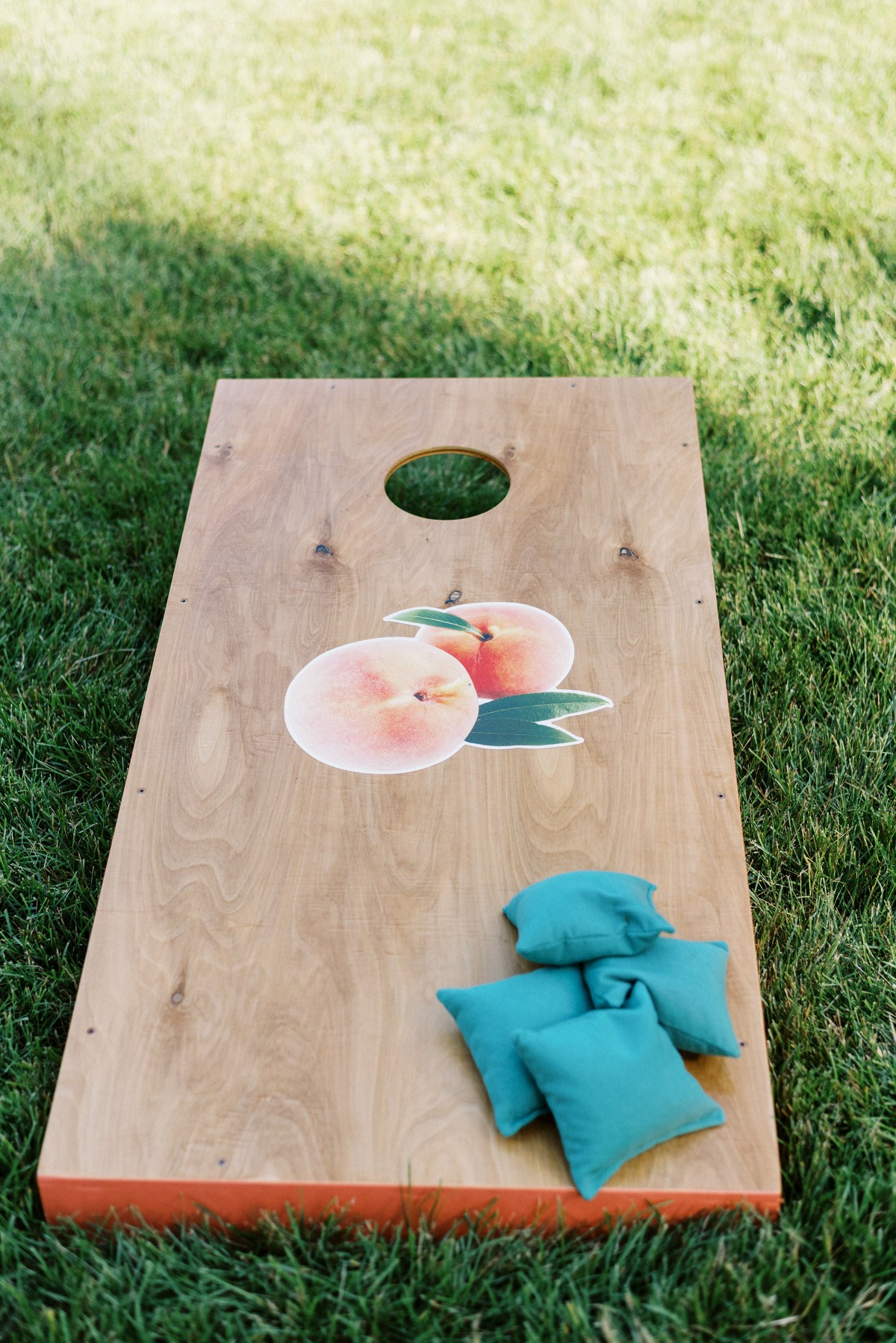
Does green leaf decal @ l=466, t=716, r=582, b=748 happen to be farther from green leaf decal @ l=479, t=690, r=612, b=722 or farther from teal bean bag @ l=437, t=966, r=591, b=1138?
teal bean bag @ l=437, t=966, r=591, b=1138

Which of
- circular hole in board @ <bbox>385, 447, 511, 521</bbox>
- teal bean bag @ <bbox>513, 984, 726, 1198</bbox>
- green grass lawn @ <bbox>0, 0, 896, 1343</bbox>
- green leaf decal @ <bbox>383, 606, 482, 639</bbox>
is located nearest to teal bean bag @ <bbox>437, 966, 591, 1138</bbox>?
teal bean bag @ <bbox>513, 984, 726, 1198</bbox>

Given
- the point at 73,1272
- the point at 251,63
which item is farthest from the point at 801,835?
the point at 251,63

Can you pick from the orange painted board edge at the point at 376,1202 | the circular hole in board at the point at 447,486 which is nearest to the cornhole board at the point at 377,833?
the orange painted board edge at the point at 376,1202

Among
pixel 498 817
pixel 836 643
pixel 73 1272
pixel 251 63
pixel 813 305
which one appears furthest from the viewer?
pixel 251 63

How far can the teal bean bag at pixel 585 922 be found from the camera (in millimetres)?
1138

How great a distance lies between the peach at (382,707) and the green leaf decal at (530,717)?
0.06 ft

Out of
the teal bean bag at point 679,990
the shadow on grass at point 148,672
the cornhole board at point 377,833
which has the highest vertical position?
the teal bean bag at point 679,990

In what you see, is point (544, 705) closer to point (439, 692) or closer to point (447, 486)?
point (439, 692)

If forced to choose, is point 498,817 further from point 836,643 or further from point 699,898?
point 836,643

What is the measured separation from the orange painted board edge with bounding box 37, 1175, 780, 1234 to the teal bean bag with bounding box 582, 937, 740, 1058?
133mm

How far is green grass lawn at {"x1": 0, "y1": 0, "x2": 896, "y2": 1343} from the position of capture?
107 cm

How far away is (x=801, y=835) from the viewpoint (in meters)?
1.52

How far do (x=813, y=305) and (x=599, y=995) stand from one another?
74.5 inches

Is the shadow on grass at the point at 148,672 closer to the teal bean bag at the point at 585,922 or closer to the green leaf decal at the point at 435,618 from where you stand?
the teal bean bag at the point at 585,922
